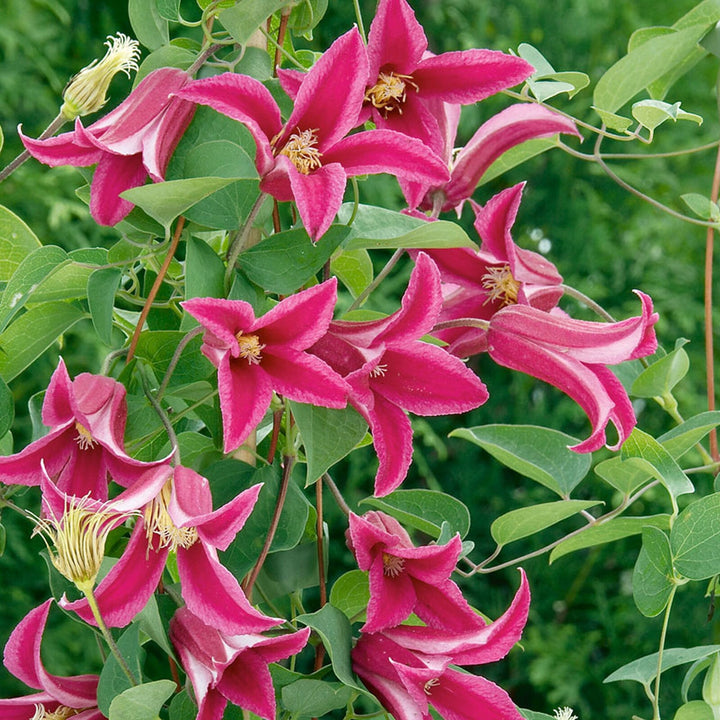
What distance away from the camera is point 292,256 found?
42cm

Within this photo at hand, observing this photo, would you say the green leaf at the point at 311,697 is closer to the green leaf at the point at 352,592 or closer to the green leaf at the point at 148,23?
the green leaf at the point at 352,592

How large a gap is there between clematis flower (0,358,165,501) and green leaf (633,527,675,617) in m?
0.25

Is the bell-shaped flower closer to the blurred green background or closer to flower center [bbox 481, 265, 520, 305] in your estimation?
flower center [bbox 481, 265, 520, 305]

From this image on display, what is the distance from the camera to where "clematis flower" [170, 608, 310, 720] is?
390mm

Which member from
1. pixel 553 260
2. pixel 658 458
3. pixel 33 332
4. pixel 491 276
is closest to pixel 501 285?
pixel 491 276

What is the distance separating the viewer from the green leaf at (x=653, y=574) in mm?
491

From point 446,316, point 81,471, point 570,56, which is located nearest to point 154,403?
point 81,471

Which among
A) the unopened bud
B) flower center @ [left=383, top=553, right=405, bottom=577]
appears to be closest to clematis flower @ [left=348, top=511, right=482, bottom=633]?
flower center @ [left=383, top=553, right=405, bottom=577]

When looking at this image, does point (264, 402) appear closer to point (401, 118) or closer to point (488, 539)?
point (401, 118)

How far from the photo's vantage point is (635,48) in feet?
1.75

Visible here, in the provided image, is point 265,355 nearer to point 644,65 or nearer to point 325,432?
point 325,432

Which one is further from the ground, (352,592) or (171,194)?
(171,194)

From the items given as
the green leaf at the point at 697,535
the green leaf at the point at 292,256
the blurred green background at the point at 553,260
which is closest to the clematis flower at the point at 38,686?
the green leaf at the point at 292,256

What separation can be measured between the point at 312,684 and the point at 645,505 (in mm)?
1380
